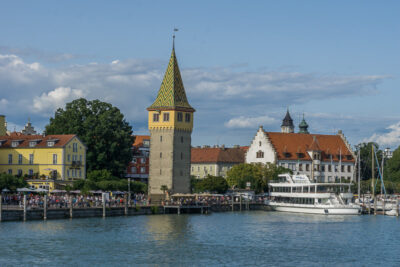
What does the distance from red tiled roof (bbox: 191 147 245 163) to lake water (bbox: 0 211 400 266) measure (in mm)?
59241

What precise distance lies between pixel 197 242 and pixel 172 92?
46950 millimetres

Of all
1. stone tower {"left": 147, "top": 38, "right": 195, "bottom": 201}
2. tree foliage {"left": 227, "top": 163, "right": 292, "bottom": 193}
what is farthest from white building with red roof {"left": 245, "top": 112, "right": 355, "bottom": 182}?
stone tower {"left": 147, "top": 38, "right": 195, "bottom": 201}

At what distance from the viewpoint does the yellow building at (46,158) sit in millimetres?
99062

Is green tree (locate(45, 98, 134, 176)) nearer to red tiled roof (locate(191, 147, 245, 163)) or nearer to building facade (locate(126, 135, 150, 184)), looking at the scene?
building facade (locate(126, 135, 150, 184))

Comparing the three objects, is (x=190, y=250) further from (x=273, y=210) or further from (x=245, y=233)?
(x=273, y=210)

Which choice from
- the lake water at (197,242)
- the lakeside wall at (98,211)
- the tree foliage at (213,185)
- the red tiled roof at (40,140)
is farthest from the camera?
the tree foliage at (213,185)

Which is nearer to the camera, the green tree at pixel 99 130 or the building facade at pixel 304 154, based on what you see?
the green tree at pixel 99 130

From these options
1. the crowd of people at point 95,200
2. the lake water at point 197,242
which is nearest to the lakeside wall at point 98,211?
the crowd of people at point 95,200

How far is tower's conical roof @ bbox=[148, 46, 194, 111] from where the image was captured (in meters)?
107

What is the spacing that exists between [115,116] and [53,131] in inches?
360

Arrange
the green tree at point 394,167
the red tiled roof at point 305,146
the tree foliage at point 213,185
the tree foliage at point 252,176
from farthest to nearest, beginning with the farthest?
1. the red tiled roof at point 305,146
2. the green tree at point 394,167
3. the tree foliage at point 252,176
4. the tree foliage at point 213,185

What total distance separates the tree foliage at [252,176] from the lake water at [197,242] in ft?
101

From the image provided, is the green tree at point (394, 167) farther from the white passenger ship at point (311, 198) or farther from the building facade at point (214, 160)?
the white passenger ship at point (311, 198)

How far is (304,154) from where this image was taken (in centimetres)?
13725
